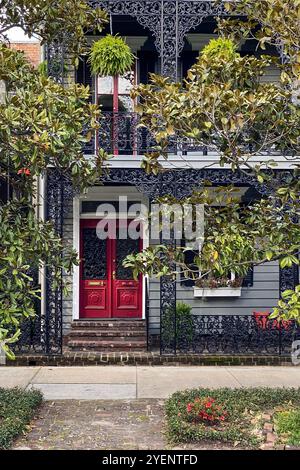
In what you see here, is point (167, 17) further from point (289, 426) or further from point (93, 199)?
point (289, 426)

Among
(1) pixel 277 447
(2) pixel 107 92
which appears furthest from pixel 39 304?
(1) pixel 277 447

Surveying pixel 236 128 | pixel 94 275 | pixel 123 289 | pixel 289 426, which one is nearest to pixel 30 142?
pixel 236 128

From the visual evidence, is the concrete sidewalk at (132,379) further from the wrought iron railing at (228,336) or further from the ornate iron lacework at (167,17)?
the ornate iron lacework at (167,17)

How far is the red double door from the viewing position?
12.1m

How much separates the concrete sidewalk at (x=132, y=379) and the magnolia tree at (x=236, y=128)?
2.80m

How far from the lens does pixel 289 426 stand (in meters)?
5.94

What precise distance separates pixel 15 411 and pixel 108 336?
4656 mm

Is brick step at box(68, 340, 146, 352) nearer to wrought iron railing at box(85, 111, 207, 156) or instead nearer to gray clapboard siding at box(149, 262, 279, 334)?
gray clapboard siding at box(149, 262, 279, 334)

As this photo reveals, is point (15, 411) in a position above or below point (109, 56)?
below

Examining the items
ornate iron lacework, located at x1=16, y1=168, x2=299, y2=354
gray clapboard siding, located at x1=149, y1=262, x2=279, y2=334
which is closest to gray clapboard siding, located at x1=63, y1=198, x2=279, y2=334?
gray clapboard siding, located at x1=149, y1=262, x2=279, y2=334

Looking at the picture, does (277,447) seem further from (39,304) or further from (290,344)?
(39,304)

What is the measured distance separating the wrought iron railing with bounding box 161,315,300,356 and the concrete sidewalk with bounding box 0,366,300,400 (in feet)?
1.86

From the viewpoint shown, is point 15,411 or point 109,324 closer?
point 15,411

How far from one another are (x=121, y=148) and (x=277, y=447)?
657cm
